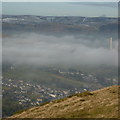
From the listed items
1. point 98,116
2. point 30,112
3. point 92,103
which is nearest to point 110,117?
point 98,116

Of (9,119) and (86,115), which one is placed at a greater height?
(86,115)

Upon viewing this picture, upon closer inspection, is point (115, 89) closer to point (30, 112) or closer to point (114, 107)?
point (114, 107)

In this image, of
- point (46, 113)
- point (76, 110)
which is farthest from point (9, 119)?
point (76, 110)

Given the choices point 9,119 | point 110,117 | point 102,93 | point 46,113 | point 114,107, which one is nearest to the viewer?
point 110,117

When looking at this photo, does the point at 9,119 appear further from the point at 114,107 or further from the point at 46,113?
the point at 114,107

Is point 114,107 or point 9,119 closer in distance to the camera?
point 114,107

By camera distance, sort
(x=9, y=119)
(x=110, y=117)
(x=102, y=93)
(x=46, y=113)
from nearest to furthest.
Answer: (x=110, y=117) < (x=46, y=113) < (x=9, y=119) < (x=102, y=93)
